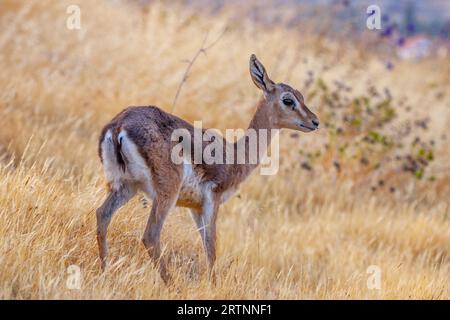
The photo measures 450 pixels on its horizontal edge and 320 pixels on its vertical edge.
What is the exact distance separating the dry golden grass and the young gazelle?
8.5 inches

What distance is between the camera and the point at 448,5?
99.9 ft

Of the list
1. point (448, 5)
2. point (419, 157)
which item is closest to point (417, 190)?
point (419, 157)

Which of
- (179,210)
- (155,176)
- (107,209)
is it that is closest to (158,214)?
(155,176)

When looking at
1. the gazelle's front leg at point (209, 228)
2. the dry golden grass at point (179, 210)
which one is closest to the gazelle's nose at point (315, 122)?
the gazelle's front leg at point (209, 228)

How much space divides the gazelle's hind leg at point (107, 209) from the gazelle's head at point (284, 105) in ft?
4.56

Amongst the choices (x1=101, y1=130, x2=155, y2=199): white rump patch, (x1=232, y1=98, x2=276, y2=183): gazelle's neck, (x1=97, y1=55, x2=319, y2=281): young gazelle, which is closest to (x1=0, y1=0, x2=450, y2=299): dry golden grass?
(x1=97, y1=55, x2=319, y2=281): young gazelle

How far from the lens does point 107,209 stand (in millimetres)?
5516

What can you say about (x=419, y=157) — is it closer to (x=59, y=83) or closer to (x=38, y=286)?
(x=59, y=83)

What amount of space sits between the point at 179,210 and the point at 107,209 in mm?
1681

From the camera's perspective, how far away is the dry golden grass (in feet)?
17.3

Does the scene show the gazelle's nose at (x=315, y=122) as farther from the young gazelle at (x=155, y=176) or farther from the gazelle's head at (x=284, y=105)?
the young gazelle at (x=155, y=176)

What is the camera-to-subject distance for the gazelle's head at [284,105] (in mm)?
6312

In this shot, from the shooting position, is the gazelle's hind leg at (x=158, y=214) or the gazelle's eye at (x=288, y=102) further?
the gazelle's eye at (x=288, y=102)

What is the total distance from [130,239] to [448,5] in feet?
88.0
